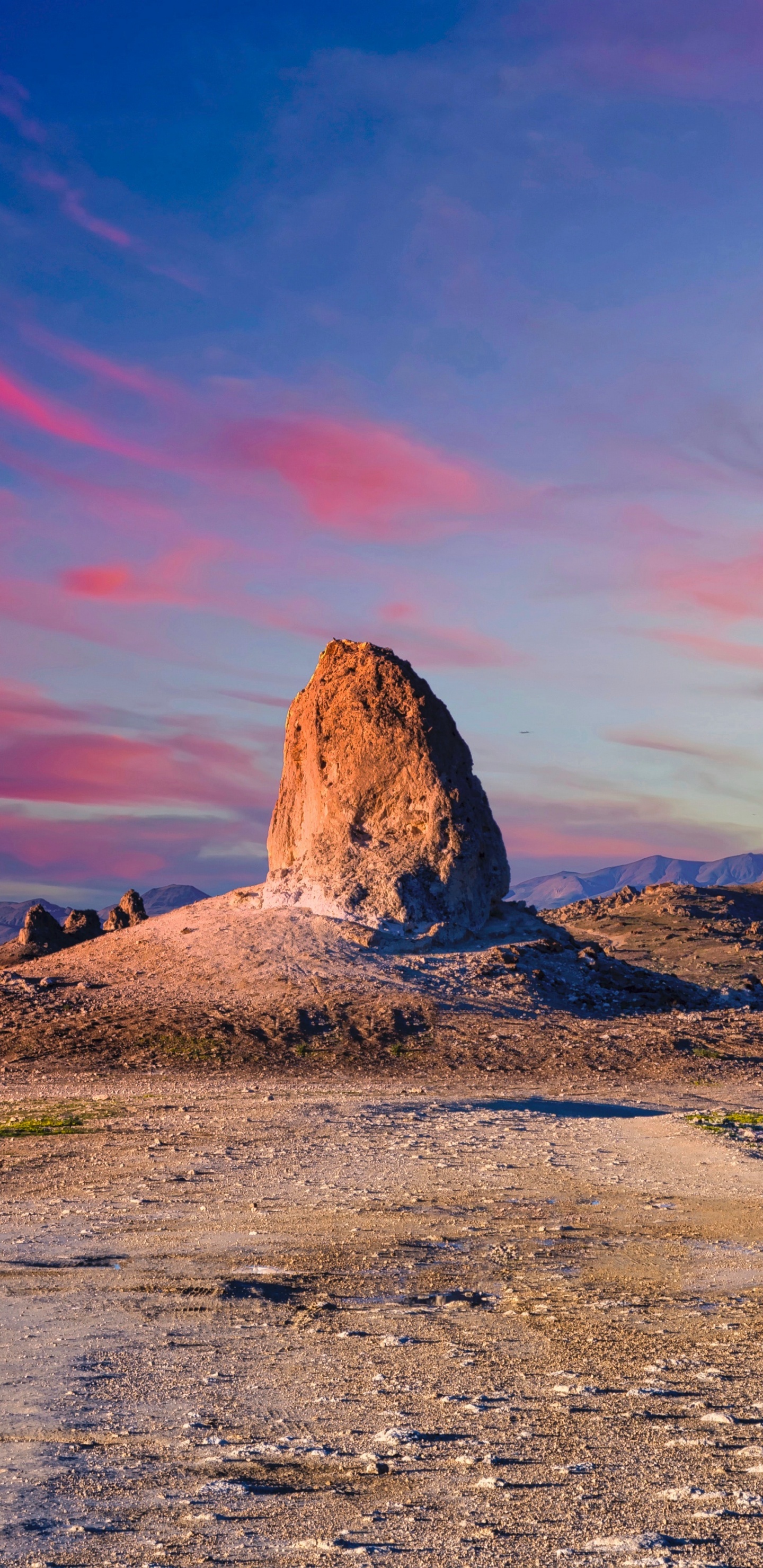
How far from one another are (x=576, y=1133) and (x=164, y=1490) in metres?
12.1

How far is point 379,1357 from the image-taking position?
6637mm

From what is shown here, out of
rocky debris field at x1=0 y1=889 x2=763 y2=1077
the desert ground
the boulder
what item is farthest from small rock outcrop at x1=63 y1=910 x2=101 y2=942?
the desert ground

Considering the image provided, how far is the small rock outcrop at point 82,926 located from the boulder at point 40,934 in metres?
0.44

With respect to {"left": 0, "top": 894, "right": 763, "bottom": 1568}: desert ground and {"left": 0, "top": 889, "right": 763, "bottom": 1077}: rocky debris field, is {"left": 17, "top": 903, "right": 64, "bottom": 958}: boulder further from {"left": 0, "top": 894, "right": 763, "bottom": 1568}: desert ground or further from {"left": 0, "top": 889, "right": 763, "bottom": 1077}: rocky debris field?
{"left": 0, "top": 894, "right": 763, "bottom": 1568}: desert ground

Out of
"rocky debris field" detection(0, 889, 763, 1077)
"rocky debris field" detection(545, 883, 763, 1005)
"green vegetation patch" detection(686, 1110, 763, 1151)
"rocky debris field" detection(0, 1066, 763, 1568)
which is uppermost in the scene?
"rocky debris field" detection(545, 883, 763, 1005)

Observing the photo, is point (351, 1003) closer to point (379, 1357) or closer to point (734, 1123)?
point (734, 1123)

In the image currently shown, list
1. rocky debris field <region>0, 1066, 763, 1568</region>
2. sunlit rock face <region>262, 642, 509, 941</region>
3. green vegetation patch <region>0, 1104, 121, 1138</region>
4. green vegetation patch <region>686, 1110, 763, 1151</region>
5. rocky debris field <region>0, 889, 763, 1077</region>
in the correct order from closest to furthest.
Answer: rocky debris field <region>0, 1066, 763, 1568</region>, green vegetation patch <region>0, 1104, 121, 1138</region>, green vegetation patch <region>686, 1110, 763, 1151</region>, rocky debris field <region>0, 889, 763, 1077</region>, sunlit rock face <region>262, 642, 509, 941</region>

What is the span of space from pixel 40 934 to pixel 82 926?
203cm

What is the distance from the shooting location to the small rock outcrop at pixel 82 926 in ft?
151

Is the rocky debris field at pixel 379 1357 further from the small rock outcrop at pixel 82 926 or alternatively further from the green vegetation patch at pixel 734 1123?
the small rock outcrop at pixel 82 926

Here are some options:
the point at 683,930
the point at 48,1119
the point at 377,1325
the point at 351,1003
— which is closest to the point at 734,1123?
the point at 48,1119

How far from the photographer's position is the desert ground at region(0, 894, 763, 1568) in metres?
4.59

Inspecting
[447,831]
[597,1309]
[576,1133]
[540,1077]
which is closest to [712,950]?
[447,831]

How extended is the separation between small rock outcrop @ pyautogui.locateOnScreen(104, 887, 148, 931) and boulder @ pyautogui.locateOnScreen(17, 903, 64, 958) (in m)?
3.57
